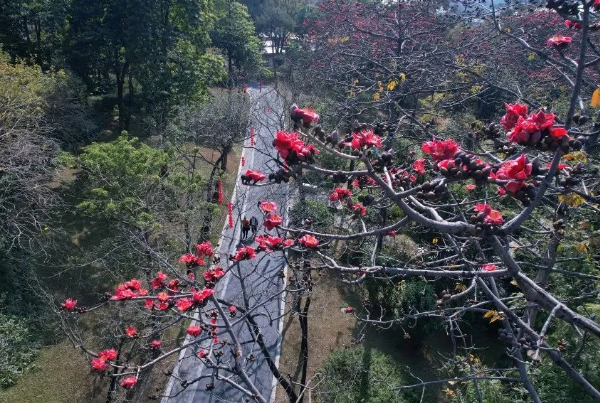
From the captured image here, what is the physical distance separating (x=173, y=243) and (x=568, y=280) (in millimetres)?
7466

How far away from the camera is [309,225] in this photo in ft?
14.8

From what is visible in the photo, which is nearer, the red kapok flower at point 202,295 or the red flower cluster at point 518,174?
the red flower cluster at point 518,174

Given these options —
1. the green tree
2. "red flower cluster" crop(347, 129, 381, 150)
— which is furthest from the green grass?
the green tree

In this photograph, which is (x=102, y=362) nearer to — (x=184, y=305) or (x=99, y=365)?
(x=99, y=365)

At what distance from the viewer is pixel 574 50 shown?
39.8ft

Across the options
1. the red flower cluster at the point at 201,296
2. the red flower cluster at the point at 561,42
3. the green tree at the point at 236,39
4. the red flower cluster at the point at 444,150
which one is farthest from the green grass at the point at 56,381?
the green tree at the point at 236,39

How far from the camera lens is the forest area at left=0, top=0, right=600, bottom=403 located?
2.83 meters

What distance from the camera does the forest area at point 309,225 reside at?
283 cm

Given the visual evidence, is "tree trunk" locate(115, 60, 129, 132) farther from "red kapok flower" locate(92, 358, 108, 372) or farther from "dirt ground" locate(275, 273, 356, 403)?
"red kapok flower" locate(92, 358, 108, 372)

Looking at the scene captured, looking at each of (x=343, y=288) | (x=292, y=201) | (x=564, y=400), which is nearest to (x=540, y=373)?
(x=564, y=400)

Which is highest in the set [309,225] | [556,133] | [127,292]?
[556,133]

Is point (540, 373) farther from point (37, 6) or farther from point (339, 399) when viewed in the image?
point (37, 6)

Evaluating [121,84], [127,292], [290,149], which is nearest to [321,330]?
[127,292]

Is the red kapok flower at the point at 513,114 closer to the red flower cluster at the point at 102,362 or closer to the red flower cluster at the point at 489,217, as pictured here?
the red flower cluster at the point at 489,217
